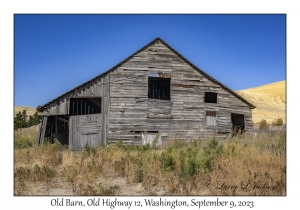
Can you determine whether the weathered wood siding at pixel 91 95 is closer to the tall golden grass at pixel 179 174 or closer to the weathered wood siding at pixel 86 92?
the weathered wood siding at pixel 86 92

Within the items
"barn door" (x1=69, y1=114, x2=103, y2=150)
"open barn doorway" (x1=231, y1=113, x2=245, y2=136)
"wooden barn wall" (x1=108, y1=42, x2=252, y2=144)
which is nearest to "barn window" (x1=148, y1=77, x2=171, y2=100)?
"wooden barn wall" (x1=108, y1=42, x2=252, y2=144)

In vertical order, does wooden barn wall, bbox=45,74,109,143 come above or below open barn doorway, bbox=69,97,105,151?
above

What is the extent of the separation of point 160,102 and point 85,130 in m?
4.88

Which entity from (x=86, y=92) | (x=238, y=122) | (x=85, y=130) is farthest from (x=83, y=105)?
(x=238, y=122)

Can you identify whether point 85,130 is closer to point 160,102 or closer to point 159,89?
point 160,102

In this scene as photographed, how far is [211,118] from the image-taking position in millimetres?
18984

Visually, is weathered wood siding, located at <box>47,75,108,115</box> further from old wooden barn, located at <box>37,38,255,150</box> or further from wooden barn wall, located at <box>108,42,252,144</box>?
wooden barn wall, located at <box>108,42,252,144</box>

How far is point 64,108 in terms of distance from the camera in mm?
17609

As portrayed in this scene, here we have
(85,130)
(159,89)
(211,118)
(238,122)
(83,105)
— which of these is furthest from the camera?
(238,122)

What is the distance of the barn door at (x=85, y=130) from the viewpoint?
683 inches

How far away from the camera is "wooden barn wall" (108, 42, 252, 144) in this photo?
1717 centimetres

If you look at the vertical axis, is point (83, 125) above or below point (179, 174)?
above

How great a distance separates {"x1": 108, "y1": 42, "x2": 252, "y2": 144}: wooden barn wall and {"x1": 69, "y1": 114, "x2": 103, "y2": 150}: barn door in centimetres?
91

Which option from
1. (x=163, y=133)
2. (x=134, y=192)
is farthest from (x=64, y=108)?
(x=134, y=192)
